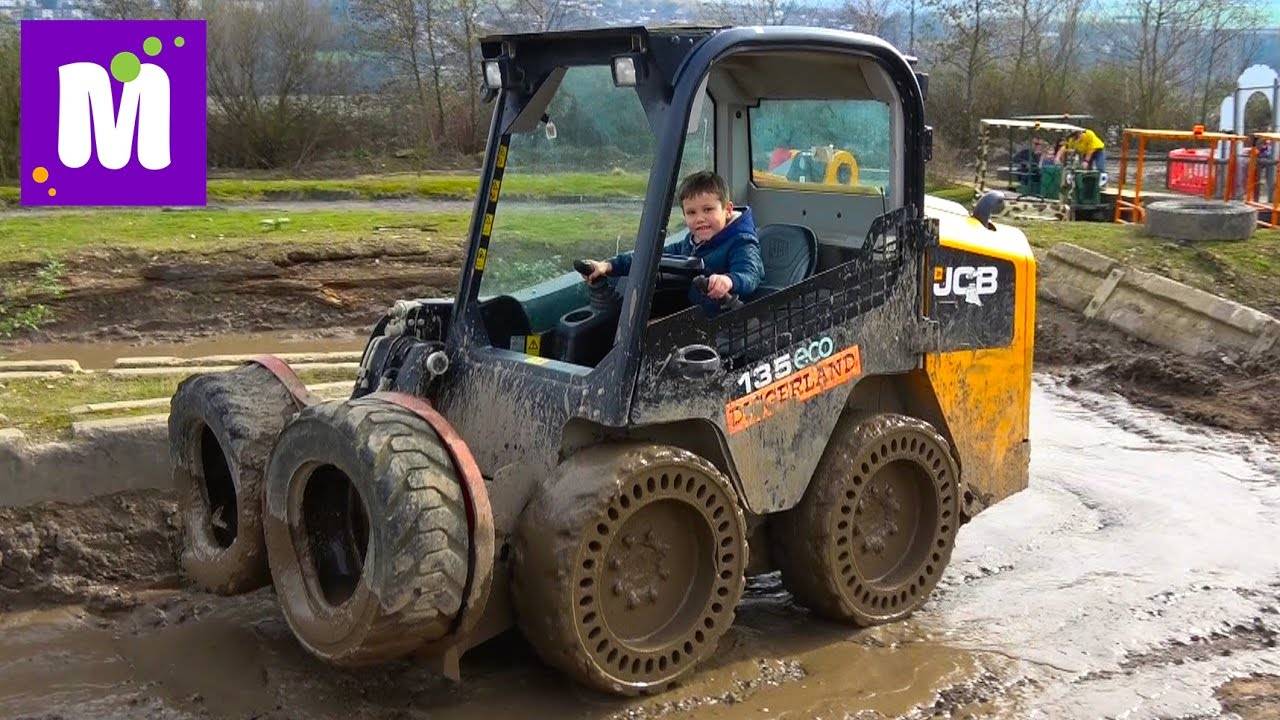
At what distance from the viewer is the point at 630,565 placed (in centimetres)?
475

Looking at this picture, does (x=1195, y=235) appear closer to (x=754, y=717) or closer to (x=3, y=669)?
(x=754, y=717)

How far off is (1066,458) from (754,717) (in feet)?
13.4

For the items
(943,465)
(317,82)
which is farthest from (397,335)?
(317,82)

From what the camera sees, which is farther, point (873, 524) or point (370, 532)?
point (873, 524)

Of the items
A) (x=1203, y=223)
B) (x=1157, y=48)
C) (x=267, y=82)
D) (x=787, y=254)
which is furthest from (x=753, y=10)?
(x=787, y=254)

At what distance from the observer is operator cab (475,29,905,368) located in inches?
209

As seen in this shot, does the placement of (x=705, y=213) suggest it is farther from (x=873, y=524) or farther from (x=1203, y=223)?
(x=1203, y=223)

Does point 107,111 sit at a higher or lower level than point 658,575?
higher

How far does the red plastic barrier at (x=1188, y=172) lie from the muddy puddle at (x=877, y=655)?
1488 cm

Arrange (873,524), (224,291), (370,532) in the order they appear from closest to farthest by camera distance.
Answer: (370,532) < (873,524) < (224,291)

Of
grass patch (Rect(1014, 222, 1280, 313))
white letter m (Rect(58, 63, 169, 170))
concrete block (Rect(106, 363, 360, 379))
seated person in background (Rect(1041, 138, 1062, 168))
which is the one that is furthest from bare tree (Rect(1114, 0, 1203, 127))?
concrete block (Rect(106, 363, 360, 379))

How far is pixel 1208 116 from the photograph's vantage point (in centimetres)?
3109

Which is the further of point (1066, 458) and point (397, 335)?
point (1066, 458)

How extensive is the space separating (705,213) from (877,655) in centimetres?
177
